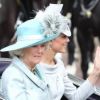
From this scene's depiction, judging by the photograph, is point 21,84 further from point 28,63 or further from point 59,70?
point 59,70

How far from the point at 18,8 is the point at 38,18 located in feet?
14.3

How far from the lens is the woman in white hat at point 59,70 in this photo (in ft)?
12.4

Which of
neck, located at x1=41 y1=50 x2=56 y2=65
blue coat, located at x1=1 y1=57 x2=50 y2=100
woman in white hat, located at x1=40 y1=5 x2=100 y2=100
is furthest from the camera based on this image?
neck, located at x1=41 y1=50 x2=56 y2=65

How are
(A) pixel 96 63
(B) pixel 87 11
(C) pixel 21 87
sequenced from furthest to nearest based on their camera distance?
(B) pixel 87 11
(A) pixel 96 63
(C) pixel 21 87

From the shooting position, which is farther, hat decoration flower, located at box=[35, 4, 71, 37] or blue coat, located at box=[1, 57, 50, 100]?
hat decoration flower, located at box=[35, 4, 71, 37]

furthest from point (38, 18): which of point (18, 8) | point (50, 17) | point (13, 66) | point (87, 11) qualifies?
point (87, 11)

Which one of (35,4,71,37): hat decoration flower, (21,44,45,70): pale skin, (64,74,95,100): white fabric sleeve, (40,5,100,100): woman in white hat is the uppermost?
(35,4,71,37): hat decoration flower

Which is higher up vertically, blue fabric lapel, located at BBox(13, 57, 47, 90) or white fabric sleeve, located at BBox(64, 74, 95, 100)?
blue fabric lapel, located at BBox(13, 57, 47, 90)

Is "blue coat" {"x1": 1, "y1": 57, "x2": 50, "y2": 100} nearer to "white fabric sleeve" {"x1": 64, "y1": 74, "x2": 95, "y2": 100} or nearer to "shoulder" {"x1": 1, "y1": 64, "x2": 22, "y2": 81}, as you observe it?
"shoulder" {"x1": 1, "y1": 64, "x2": 22, "y2": 81}

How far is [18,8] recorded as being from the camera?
803 cm

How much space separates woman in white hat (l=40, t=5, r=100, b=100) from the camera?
378 cm

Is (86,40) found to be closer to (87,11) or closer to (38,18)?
(87,11)

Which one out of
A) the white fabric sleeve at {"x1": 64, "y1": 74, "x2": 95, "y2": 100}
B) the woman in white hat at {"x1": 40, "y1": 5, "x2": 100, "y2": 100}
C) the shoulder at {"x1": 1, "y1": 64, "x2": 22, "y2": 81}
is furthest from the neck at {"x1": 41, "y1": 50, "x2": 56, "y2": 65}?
the shoulder at {"x1": 1, "y1": 64, "x2": 22, "y2": 81}

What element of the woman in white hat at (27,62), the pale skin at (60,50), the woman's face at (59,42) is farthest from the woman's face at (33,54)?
the woman's face at (59,42)
